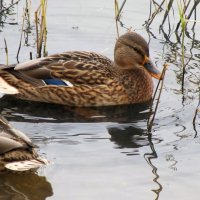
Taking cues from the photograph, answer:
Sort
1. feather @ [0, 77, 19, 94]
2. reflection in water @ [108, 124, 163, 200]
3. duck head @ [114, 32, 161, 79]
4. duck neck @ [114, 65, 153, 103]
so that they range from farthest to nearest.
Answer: duck head @ [114, 32, 161, 79], duck neck @ [114, 65, 153, 103], feather @ [0, 77, 19, 94], reflection in water @ [108, 124, 163, 200]

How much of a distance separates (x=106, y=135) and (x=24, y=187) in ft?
4.45

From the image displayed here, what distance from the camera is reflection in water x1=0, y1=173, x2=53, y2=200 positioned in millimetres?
6031

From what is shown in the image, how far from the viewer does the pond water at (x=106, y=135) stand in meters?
6.14

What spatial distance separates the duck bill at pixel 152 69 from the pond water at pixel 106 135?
21cm

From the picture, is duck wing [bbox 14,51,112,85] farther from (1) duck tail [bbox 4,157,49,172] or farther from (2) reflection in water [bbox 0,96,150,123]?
(1) duck tail [bbox 4,157,49,172]

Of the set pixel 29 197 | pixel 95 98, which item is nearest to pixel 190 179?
pixel 29 197

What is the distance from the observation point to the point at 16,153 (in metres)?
6.20

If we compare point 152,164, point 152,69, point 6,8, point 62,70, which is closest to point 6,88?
point 62,70

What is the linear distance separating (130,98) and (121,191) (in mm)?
2687

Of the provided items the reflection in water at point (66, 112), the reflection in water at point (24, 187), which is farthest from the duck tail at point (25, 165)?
the reflection in water at point (66, 112)

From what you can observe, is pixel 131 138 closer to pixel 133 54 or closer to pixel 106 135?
pixel 106 135

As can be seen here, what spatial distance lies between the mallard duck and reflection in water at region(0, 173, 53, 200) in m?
0.13

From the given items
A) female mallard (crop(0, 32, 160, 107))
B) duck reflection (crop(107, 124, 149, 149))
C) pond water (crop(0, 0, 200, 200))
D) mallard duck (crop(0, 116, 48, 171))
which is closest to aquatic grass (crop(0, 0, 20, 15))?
pond water (crop(0, 0, 200, 200))

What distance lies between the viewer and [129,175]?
635 cm
